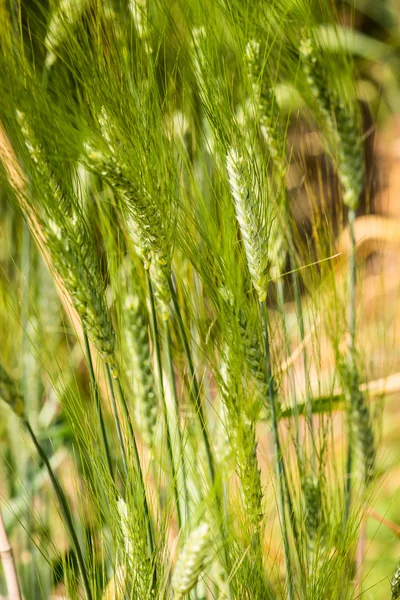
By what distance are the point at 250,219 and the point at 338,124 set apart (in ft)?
0.66

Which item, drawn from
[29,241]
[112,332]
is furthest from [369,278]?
[112,332]

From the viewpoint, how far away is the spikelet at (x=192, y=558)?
1.17ft

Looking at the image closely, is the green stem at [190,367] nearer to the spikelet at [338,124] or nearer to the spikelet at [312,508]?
the spikelet at [312,508]

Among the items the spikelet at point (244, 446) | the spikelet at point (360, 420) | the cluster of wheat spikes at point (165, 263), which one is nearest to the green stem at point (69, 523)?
the cluster of wheat spikes at point (165, 263)

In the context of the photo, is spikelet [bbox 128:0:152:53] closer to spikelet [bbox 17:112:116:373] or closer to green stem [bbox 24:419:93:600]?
spikelet [bbox 17:112:116:373]

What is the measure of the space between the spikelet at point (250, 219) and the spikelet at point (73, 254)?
0.09 m

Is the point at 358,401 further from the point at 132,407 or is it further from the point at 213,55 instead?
the point at 213,55

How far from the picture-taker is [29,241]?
0.73m

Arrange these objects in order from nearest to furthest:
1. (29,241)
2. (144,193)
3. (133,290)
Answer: (144,193) < (133,290) < (29,241)

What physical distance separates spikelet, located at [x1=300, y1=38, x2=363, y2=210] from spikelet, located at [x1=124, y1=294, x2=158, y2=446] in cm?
20

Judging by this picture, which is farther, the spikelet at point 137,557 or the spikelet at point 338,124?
the spikelet at point 338,124

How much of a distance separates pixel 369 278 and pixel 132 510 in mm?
1183

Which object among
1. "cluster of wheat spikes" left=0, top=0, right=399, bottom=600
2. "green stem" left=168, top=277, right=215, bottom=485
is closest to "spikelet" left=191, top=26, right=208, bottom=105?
"cluster of wheat spikes" left=0, top=0, right=399, bottom=600

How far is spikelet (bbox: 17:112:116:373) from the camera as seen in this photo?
0.39 m
